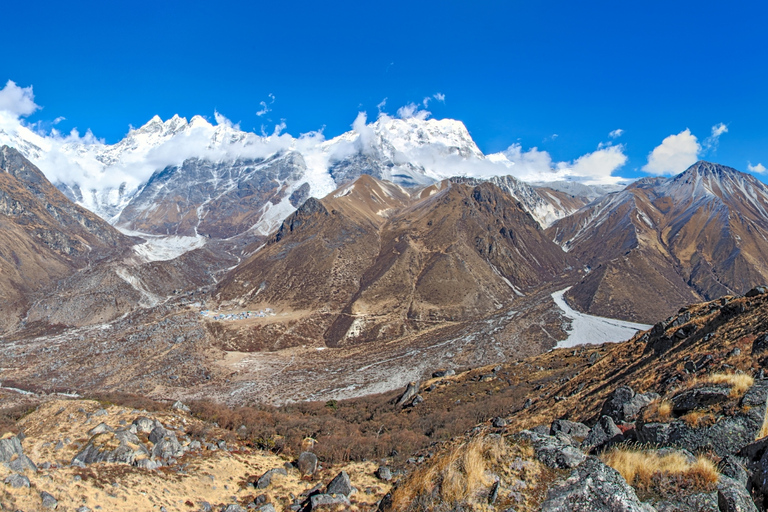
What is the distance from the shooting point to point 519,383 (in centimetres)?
4672

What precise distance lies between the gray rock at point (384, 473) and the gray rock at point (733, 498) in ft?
54.2

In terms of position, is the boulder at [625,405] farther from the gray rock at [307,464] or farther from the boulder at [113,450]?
the boulder at [113,450]

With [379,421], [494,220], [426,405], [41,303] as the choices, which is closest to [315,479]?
[379,421]

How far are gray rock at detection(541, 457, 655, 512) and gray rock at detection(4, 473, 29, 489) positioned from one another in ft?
58.6

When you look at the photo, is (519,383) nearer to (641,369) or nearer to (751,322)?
(641,369)

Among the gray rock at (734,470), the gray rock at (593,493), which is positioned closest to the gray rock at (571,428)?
the gray rock at (734,470)

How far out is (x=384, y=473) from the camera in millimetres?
21500

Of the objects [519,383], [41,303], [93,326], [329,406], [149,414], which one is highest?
[41,303]

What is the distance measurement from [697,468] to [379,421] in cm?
3392

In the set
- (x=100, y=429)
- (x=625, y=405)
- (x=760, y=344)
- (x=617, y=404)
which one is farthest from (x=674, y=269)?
(x=100, y=429)

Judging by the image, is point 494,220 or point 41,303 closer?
point 41,303

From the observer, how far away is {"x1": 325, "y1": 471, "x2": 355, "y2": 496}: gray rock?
18188 millimetres

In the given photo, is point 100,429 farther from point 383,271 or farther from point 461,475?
point 383,271

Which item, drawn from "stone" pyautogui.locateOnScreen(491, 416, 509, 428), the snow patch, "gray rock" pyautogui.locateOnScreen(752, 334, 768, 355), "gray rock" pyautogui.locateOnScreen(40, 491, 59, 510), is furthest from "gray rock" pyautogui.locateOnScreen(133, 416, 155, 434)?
the snow patch
